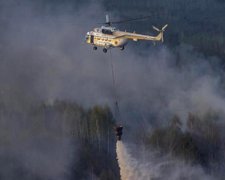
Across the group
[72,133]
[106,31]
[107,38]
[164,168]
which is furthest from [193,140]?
[106,31]

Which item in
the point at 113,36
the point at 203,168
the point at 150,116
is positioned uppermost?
the point at 113,36

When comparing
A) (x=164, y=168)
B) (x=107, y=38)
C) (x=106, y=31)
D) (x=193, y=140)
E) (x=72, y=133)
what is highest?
(x=106, y=31)

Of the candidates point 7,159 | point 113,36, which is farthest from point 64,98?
point 113,36

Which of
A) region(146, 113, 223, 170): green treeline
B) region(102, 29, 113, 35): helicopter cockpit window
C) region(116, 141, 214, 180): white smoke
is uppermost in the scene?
region(102, 29, 113, 35): helicopter cockpit window

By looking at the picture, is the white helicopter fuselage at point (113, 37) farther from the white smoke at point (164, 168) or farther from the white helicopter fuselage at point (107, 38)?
the white smoke at point (164, 168)

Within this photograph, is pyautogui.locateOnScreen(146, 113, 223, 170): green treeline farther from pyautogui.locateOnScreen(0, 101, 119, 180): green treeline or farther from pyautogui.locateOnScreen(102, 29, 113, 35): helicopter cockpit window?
pyautogui.locateOnScreen(102, 29, 113, 35): helicopter cockpit window

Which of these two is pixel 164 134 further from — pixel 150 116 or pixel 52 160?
pixel 52 160

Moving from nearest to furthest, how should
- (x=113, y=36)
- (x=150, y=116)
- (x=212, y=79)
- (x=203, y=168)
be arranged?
1. (x=113, y=36)
2. (x=203, y=168)
3. (x=150, y=116)
4. (x=212, y=79)

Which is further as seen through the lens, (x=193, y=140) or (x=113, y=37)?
(x=193, y=140)

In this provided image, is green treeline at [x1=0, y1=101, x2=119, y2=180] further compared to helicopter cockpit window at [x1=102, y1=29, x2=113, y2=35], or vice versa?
green treeline at [x1=0, y1=101, x2=119, y2=180]

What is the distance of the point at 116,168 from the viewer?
6191cm

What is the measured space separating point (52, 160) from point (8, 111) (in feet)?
39.9

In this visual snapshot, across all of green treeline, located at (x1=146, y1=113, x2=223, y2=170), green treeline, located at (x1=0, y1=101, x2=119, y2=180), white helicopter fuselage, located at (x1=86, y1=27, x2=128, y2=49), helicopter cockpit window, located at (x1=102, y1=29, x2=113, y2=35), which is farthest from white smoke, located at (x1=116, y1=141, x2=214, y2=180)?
helicopter cockpit window, located at (x1=102, y1=29, x2=113, y2=35)

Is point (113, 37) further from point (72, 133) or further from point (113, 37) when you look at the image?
point (72, 133)
